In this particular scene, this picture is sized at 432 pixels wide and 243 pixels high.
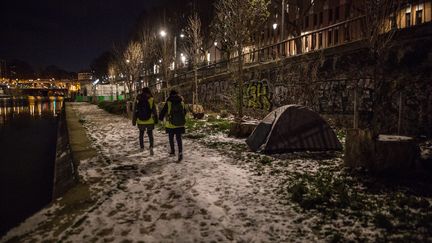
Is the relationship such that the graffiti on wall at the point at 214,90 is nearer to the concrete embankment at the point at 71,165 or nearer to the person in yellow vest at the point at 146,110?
the concrete embankment at the point at 71,165

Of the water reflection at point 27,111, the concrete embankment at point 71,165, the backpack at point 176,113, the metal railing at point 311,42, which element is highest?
the metal railing at point 311,42

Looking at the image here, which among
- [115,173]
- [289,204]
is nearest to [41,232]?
[115,173]

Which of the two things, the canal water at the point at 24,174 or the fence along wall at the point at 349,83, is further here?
the fence along wall at the point at 349,83

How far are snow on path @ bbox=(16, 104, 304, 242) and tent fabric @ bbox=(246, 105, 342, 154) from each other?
1407 mm

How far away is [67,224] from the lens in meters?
4.39

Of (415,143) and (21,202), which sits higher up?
(415,143)

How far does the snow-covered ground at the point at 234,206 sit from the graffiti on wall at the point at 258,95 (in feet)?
30.0

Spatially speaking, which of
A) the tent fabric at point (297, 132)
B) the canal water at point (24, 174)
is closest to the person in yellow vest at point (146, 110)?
the tent fabric at point (297, 132)

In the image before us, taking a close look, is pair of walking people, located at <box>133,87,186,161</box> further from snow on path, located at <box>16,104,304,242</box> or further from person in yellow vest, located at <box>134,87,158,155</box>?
snow on path, located at <box>16,104,304,242</box>

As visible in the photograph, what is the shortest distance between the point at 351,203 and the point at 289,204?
955 millimetres

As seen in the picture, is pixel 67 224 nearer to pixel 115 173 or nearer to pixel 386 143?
pixel 115 173

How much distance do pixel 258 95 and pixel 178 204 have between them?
43.2 feet

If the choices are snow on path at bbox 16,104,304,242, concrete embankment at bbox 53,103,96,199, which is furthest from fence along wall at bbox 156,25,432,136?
concrete embankment at bbox 53,103,96,199

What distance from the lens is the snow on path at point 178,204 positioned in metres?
4.09
